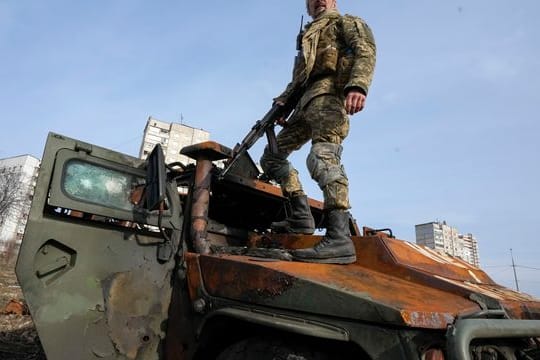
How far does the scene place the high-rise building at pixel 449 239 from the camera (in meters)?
56.0

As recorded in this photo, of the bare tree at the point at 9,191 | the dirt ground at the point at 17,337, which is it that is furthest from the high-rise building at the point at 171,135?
the dirt ground at the point at 17,337

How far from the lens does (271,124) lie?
3.59 metres

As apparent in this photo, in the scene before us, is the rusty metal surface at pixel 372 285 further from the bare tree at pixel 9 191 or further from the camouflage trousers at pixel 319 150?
the bare tree at pixel 9 191

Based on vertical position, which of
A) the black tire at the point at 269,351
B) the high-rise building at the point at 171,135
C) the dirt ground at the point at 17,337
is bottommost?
the dirt ground at the point at 17,337

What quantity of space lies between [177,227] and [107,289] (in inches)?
24.4

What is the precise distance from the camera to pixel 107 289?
2.57 meters

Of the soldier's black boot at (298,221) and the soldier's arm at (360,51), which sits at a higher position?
the soldier's arm at (360,51)

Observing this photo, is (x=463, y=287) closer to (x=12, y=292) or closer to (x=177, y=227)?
(x=177, y=227)

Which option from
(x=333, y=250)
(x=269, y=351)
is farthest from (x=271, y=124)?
(x=269, y=351)

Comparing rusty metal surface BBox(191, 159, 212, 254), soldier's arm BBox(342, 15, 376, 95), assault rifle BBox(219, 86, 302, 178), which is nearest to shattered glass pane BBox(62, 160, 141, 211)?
rusty metal surface BBox(191, 159, 212, 254)

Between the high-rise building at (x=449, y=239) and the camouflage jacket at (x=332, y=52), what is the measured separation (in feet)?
179

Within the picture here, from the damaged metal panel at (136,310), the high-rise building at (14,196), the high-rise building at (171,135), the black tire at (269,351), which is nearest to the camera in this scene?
A: the black tire at (269,351)

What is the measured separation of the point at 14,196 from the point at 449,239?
54.9 meters

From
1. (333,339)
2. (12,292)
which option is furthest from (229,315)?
(12,292)
